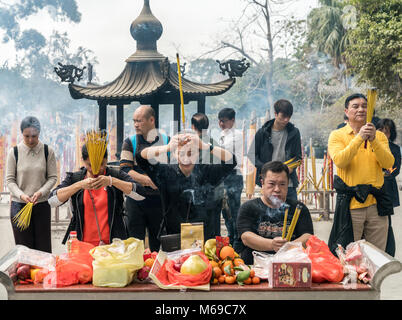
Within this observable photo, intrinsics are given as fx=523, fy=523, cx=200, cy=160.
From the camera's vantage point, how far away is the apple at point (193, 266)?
6.27 feet

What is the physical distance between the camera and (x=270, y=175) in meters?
2.37

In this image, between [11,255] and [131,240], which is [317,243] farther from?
[11,255]

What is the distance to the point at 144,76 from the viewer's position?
448 cm

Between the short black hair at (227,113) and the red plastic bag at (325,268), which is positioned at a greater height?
the short black hair at (227,113)

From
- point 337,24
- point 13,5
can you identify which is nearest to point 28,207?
point 13,5

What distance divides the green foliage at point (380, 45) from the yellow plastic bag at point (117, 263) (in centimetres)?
664

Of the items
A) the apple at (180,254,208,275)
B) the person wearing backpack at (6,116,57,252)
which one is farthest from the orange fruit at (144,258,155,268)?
the person wearing backpack at (6,116,57,252)

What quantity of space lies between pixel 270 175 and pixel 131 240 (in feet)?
2.32

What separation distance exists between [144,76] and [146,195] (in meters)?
1.68

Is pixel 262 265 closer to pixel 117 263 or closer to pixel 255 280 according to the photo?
pixel 255 280

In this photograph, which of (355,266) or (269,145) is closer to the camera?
(355,266)

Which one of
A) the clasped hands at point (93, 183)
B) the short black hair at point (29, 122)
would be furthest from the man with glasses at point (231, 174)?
the clasped hands at point (93, 183)

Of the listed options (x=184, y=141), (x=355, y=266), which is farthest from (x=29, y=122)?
(x=355, y=266)

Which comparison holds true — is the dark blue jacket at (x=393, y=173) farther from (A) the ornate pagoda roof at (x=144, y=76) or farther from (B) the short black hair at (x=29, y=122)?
(B) the short black hair at (x=29, y=122)
